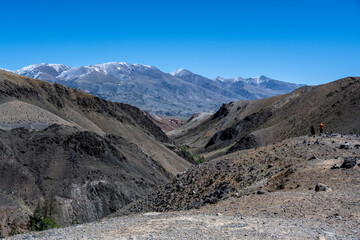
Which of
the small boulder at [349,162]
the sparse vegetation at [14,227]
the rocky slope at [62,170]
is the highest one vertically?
the small boulder at [349,162]

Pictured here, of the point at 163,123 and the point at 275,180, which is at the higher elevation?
the point at 275,180

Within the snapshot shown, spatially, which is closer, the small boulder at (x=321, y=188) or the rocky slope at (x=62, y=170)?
the small boulder at (x=321, y=188)

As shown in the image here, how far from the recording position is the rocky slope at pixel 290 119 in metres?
57.1

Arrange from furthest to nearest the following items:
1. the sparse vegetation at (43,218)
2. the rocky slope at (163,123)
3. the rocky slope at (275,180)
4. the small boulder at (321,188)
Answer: the rocky slope at (163,123) → the sparse vegetation at (43,218) → the small boulder at (321,188) → the rocky slope at (275,180)

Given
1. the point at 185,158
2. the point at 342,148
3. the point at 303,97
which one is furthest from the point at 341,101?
the point at 342,148

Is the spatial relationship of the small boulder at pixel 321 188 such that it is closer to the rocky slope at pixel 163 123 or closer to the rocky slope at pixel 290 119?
the rocky slope at pixel 290 119

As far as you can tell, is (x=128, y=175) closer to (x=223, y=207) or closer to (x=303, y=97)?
(x=223, y=207)

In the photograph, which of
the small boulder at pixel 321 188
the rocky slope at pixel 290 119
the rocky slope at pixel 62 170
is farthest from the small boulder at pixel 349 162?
the rocky slope at pixel 290 119

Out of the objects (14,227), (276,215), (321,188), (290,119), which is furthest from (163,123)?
(276,215)

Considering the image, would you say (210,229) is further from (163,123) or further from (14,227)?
Result: (163,123)

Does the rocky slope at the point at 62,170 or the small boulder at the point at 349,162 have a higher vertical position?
the small boulder at the point at 349,162

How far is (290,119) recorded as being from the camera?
66.6 meters

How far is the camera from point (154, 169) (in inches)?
1715

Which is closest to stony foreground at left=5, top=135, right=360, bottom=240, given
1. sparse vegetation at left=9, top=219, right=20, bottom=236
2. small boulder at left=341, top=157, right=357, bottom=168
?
small boulder at left=341, top=157, right=357, bottom=168
